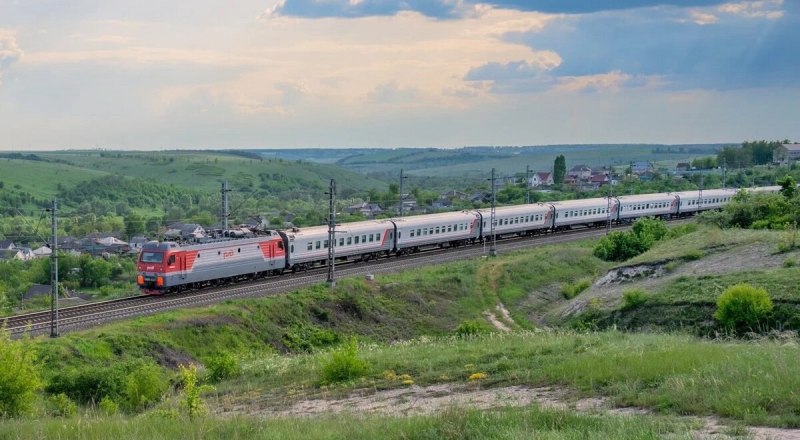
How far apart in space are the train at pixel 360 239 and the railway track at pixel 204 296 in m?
0.89

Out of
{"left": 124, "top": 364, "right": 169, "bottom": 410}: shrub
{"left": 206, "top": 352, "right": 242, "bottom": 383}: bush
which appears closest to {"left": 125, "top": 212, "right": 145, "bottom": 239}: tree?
{"left": 206, "top": 352, "right": 242, "bottom": 383}: bush

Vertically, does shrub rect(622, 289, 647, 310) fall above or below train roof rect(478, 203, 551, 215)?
below

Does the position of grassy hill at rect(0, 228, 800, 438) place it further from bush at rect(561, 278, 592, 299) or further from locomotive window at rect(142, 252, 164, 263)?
locomotive window at rect(142, 252, 164, 263)

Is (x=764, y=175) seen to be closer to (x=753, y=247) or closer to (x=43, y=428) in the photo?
(x=753, y=247)

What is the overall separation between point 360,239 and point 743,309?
34128mm

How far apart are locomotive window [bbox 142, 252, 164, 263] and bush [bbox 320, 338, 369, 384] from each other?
21658mm

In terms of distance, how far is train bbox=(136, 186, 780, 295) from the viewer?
138ft

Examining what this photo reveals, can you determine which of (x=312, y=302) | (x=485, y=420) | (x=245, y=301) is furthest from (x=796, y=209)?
(x=485, y=420)

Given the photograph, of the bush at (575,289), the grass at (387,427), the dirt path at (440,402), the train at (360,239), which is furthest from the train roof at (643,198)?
the grass at (387,427)

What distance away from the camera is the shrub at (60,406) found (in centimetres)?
2088

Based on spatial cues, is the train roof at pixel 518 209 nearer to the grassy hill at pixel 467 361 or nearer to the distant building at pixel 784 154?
the grassy hill at pixel 467 361

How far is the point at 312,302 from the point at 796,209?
26.6 metres

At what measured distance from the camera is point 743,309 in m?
24.3

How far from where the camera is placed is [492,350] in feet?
74.3
